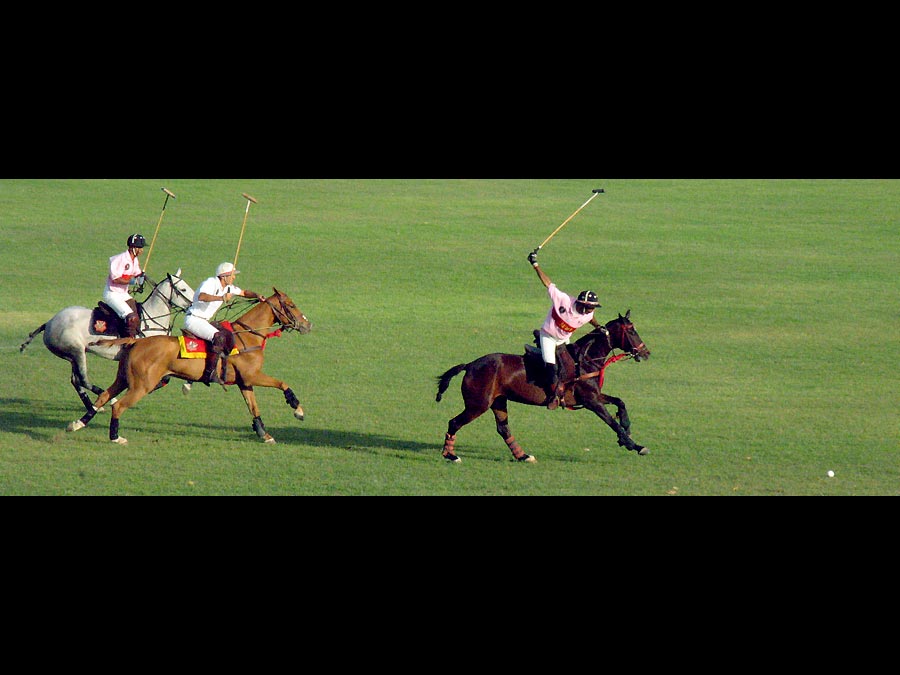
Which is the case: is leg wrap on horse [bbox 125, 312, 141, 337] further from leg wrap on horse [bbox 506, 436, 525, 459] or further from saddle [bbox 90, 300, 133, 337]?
leg wrap on horse [bbox 506, 436, 525, 459]

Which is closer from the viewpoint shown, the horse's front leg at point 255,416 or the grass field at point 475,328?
the grass field at point 475,328

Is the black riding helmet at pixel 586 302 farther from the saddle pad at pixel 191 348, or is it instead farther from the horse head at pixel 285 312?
the saddle pad at pixel 191 348

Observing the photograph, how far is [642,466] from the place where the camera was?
803 inches

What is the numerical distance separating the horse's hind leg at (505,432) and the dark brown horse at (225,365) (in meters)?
3.10

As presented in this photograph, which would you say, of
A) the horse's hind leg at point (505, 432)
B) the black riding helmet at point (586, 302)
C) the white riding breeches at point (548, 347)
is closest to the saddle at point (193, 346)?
the horse's hind leg at point (505, 432)

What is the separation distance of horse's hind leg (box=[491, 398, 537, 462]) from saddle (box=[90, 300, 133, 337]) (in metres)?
6.70

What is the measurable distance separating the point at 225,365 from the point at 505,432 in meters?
4.38

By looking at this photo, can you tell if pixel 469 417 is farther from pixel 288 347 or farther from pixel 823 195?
pixel 823 195

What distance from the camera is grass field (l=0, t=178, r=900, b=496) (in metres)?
20.1

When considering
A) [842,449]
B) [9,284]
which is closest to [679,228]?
[9,284]

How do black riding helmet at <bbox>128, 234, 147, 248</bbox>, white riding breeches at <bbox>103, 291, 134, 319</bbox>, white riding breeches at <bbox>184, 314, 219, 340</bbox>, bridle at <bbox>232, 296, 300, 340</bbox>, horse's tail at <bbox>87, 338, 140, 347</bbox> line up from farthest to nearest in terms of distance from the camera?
1. white riding breeches at <bbox>103, 291, 134, 319</bbox>
2. black riding helmet at <bbox>128, 234, 147, 248</bbox>
3. bridle at <bbox>232, 296, 300, 340</bbox>
4. horse's tail at <bbox>87, 338, 140, 347</bbox>
5. white riding breeches at <bbox>184, 314, 219, 340</bbox>

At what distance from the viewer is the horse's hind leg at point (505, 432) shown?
67.3 feet

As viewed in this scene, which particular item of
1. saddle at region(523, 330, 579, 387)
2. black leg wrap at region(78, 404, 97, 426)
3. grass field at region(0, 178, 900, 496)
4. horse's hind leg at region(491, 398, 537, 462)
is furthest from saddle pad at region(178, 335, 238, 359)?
saddle at region(523, 330, 579, 387)

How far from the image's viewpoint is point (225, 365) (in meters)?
21.1
